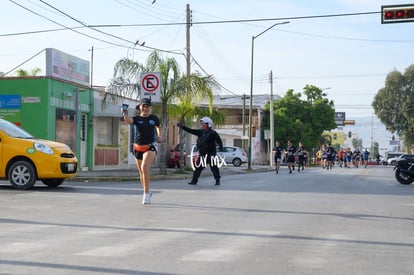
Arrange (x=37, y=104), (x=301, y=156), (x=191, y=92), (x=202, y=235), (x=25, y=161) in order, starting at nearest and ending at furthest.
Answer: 1. (x=202, y=235)
2. (x=25, y=161)
3. (x=37, y=104)
4. (x=191, y=92)
5. (x=301, y=156)

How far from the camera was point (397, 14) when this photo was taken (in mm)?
19219

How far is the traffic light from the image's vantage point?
18.9 metres

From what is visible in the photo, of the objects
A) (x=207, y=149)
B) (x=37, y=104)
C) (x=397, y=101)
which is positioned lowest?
(x=207, y=149)

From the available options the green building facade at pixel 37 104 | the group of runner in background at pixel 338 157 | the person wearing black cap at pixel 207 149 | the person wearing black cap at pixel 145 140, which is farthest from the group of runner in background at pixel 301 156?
the person wearing black cap at pixel 145 140

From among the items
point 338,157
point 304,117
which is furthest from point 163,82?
point 304,117

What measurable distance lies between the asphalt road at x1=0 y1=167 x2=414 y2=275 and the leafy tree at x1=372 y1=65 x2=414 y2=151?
61010 millimetres

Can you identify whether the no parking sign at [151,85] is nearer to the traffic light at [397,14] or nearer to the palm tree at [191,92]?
the palm tree at [191,92]

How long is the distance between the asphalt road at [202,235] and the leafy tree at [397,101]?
61.0 meters

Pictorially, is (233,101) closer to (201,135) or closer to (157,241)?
(201,135)

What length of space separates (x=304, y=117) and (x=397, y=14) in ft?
139

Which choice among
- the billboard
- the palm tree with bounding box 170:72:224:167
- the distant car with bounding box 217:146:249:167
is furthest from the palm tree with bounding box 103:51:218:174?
the distant car with bounding box 217:146:249:167

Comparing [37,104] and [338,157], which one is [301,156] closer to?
[37,104]

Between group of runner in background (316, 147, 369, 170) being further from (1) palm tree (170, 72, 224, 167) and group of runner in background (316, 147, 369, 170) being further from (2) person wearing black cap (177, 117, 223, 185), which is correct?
(2) person wearing black cap (177, 117, 223, 185)

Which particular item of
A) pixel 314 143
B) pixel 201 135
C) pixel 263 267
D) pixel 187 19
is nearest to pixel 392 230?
pixel 263 267
